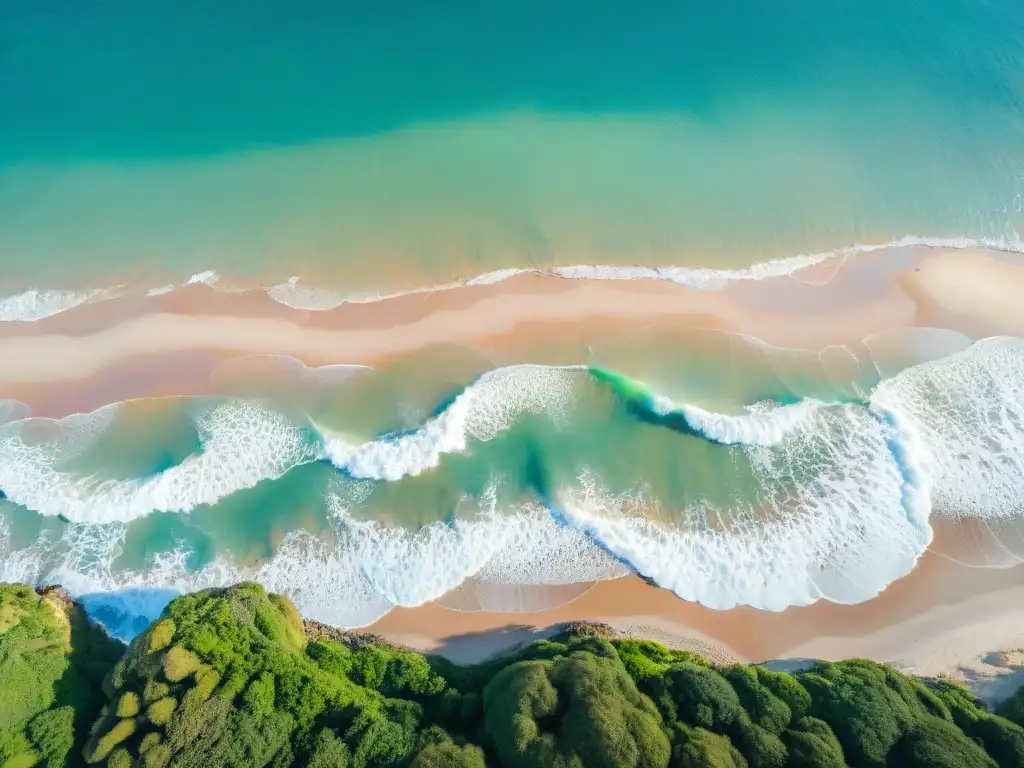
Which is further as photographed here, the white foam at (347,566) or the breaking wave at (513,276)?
the breaking wave at (513,276)

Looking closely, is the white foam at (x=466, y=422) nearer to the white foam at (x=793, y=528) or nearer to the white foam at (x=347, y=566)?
the white foam at (x=347, y=566)

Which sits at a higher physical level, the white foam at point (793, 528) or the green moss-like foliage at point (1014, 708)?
the white foam at point (793, 528)

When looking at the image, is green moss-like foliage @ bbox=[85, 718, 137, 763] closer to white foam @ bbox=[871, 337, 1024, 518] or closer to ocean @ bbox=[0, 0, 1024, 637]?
ocean @ bbox=[0, 0, 1024, 637]

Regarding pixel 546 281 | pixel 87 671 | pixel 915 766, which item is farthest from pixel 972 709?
pixel 87 671

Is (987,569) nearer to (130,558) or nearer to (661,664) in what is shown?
(661,664)

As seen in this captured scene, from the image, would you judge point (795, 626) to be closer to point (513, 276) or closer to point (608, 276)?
point (608, 276)

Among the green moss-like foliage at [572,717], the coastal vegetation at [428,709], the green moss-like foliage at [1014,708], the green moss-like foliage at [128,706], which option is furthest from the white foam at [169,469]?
the green moss-like foliage at [1014,708]

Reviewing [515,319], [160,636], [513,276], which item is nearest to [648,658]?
[160,636]
